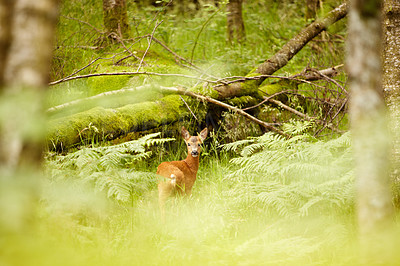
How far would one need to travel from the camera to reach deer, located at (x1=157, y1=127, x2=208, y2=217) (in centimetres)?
405

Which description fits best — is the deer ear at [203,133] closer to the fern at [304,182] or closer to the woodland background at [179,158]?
the woodland background at [179,158]

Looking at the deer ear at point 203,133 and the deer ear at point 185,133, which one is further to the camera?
the deer ear at point 203,133

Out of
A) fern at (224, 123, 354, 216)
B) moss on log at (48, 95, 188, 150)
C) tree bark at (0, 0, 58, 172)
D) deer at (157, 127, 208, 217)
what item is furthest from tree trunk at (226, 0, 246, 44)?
tree bark at (0, 0, 58, 172)

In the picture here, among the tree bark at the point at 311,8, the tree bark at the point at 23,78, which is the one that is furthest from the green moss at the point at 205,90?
the tree bark at the point at 311,8

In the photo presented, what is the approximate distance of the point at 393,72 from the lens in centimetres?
329

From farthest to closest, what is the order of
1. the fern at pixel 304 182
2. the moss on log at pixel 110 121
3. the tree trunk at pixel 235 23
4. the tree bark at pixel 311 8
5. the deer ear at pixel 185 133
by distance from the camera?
the tree bark at pixel 311 8, the tree trunk at pixel 235 23, the deer ear at pixel 185 133, the moss on log at pixel 110 121, the fern at pixel 304 182

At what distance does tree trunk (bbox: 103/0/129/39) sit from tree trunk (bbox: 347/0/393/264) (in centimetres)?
719

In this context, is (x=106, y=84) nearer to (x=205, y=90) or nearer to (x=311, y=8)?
(x=205, y=90)

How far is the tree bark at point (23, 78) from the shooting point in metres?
1.48

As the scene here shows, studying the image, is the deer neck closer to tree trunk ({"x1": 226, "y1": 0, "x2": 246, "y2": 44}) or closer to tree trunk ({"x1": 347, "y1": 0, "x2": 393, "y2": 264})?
tree trunk ({"x1": 347, "y1": 0, "x2": 393, "y2": 264})

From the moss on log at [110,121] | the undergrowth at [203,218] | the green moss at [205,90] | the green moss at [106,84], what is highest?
the green moss at [106,84]

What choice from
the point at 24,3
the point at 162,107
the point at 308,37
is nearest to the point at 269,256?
the point at 24,3

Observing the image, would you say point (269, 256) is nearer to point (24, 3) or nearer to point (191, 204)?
point (191, 204)

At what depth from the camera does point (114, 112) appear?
5.18 meters
